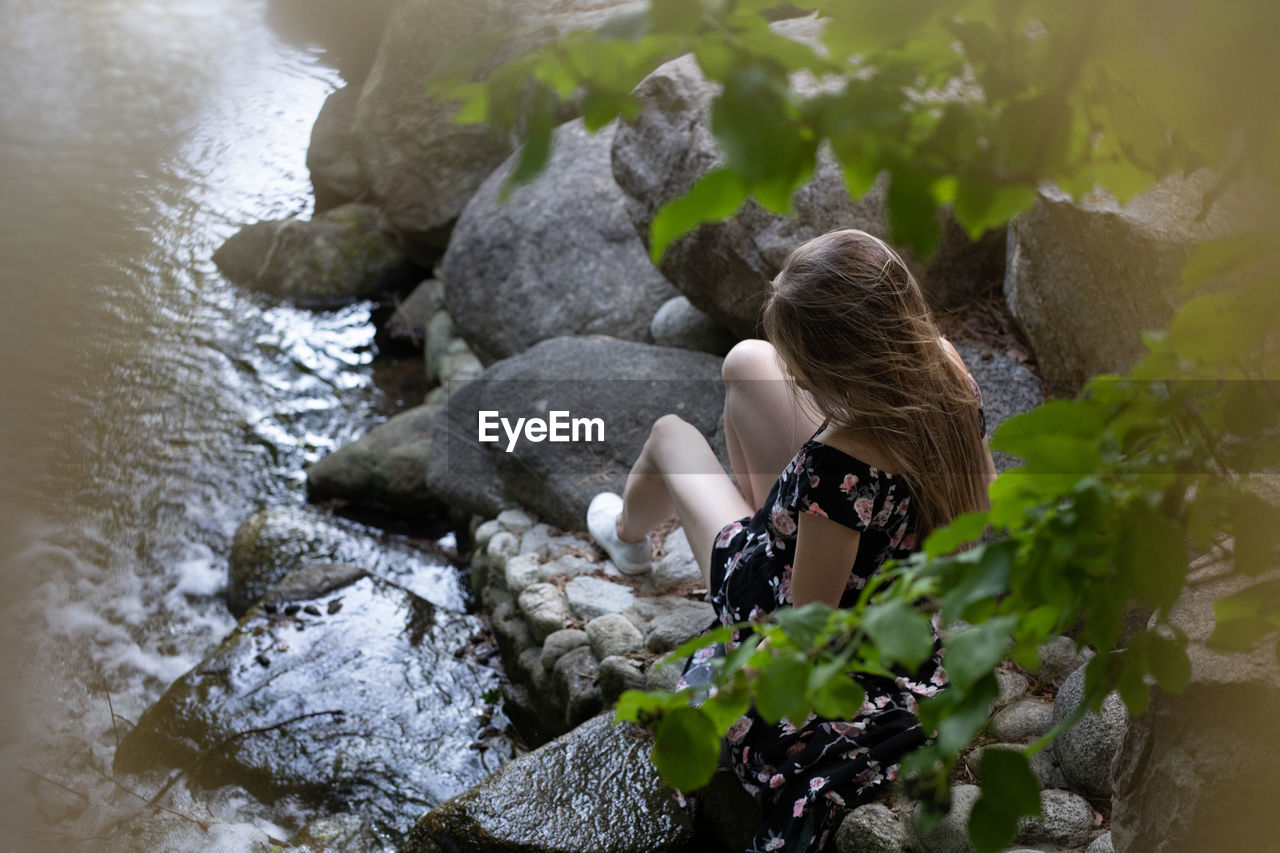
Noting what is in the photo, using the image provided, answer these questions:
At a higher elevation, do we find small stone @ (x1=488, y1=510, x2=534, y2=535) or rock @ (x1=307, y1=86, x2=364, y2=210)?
rock @ (x1=307, y1=86, x2=364, y2=210)

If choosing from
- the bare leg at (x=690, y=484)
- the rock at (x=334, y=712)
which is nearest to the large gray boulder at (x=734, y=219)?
the bare leg at (x=690, y=484)

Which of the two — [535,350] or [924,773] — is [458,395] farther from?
[924,773]

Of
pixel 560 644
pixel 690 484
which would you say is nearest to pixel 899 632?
pixel 690 484

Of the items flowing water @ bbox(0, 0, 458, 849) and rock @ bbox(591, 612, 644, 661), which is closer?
flowing water @ bbox(0, 0, 458, 849)

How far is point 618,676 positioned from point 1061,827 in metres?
1.03

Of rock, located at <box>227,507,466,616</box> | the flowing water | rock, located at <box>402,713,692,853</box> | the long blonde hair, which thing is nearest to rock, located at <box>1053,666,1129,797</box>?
the long blonde hair

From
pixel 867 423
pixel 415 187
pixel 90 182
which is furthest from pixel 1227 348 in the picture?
pixel 415 187

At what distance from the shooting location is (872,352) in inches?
59.6

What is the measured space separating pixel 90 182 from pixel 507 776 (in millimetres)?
1394

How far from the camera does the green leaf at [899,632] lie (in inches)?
19.7

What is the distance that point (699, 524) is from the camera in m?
2.14

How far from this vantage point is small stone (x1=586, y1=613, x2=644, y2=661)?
231cm

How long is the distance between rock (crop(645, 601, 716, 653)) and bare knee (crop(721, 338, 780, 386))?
575 millimetres

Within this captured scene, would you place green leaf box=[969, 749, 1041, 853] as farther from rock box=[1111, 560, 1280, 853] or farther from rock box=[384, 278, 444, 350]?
rock box=[384, 278, 444, 350]
